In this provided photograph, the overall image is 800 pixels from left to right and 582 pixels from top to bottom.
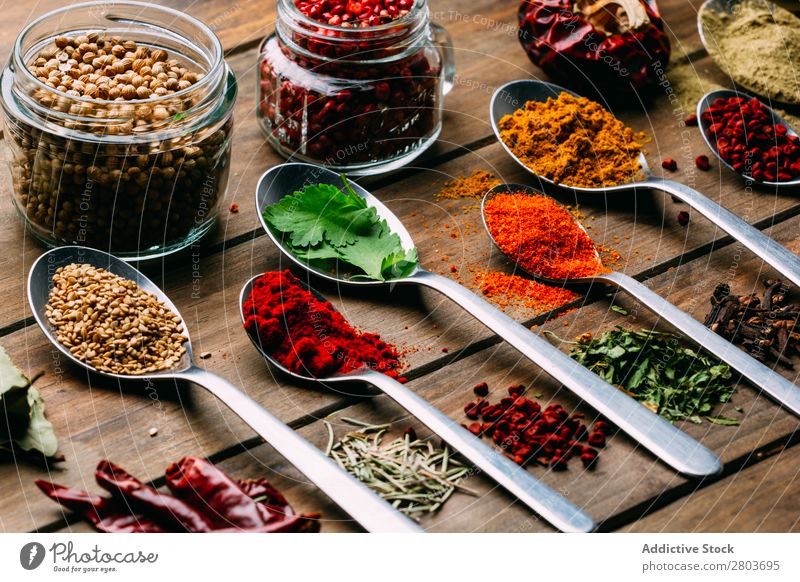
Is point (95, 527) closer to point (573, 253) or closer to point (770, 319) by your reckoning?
point (573, 253)

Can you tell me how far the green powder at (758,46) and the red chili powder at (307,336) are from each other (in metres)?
0.91

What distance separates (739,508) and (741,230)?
0.47 meters

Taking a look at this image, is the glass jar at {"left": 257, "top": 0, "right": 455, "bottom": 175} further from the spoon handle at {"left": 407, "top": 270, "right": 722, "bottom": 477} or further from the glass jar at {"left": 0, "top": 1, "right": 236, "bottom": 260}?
the spoon handle at {"left": 407, "top": 270, "right": 722, "bottom": 477}

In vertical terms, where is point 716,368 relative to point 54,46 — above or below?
below

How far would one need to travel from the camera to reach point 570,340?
4.13 ft

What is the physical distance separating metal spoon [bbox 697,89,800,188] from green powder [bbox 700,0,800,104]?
40 millimetres

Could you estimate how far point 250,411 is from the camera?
1100 mm

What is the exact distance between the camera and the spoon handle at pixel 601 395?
3.52 ft

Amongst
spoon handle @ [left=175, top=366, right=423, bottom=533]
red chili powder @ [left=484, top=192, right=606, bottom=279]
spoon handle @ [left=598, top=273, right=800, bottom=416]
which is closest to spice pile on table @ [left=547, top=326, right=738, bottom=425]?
spoon handle @ [left=598, top=273, right=800, bottom=416]

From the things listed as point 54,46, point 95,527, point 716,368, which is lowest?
point 95,527

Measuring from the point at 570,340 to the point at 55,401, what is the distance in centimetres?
67

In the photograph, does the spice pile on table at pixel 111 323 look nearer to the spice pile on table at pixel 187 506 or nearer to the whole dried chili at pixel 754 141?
the spice pile on table at pixel 187 506

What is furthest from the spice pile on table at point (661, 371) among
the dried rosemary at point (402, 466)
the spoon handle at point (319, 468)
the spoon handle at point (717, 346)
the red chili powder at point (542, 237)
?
the spoon handle at point (319, 468)

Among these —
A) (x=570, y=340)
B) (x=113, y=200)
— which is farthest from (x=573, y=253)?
(x=113, y=200)
